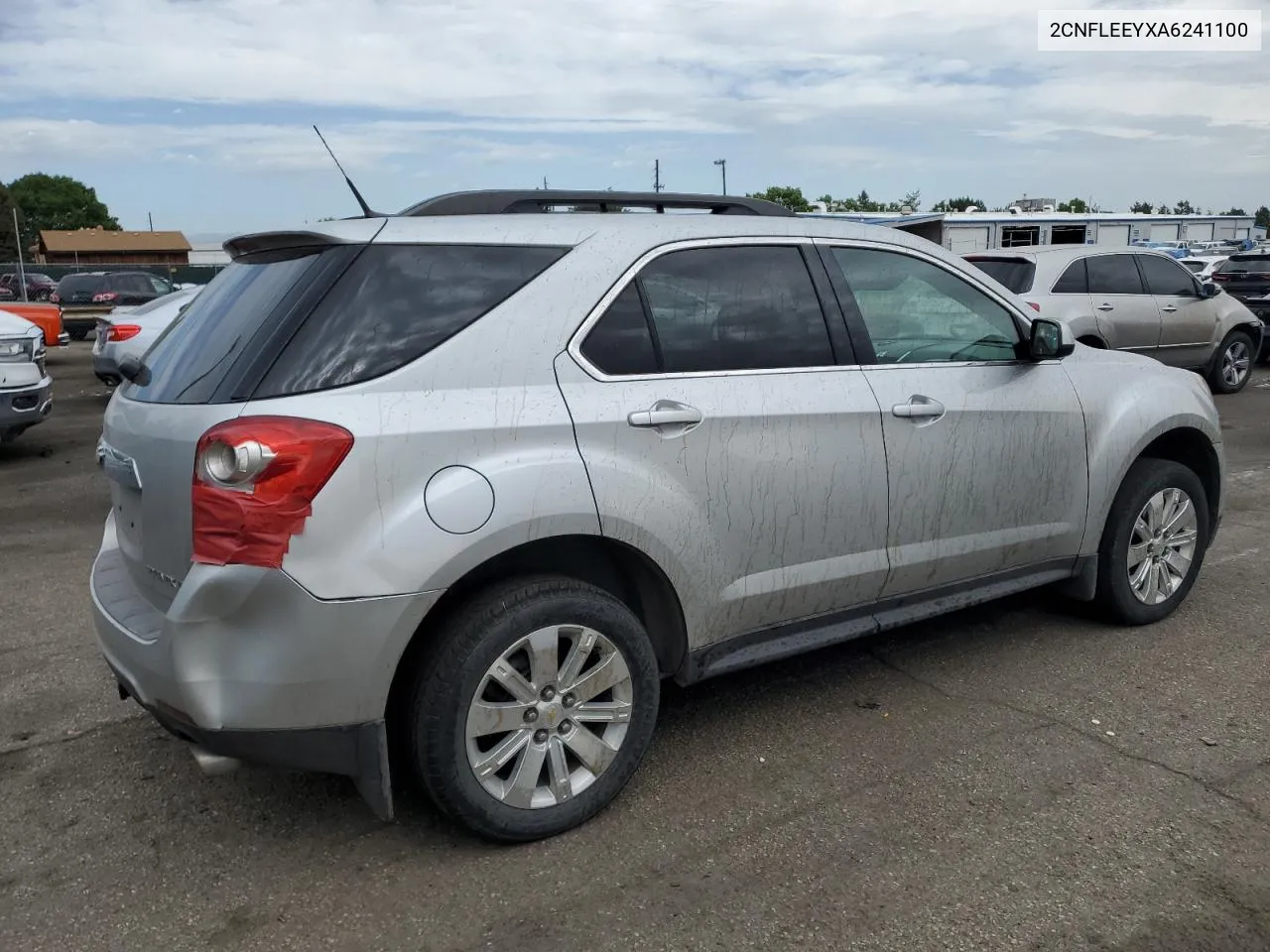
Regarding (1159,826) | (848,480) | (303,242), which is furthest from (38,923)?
(1159,826)

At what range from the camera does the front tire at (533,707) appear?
9.62ft

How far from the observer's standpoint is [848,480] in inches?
145

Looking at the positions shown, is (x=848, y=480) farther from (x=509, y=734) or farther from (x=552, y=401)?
(x=509, y=734)

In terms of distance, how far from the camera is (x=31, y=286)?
142 ft

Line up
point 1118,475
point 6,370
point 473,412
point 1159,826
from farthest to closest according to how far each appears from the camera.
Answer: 1. point 6,370
2. point 1118,475
3. point 1159,826
4. point 473,412

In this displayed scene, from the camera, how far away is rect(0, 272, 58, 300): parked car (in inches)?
1640

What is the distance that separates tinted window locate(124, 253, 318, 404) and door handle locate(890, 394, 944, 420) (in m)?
1.99

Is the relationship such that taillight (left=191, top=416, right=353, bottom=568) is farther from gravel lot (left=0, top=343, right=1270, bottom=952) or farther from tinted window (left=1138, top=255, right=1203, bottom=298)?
tinted window (left=1138, top=255, right=1203, bottom=298)

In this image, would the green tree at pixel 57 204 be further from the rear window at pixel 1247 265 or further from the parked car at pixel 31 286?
the rear window at pixel 1247 265

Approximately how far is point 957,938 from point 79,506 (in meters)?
7.00

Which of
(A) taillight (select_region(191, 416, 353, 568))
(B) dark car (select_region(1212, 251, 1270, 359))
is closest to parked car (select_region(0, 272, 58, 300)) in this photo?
(B) dark car (select_region(1212, 251, 1270, 359))

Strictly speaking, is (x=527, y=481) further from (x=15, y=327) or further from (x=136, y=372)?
(x=15, y=327)

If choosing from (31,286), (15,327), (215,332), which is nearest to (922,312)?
(215,332)

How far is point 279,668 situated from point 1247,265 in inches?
695
